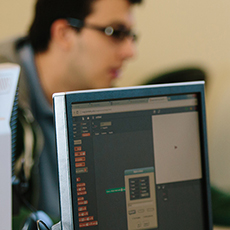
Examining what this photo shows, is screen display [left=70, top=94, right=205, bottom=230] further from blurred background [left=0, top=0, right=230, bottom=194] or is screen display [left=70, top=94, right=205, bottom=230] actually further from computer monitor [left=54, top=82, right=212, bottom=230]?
blurred background [left=0, top=0, right=230, bottom=194]

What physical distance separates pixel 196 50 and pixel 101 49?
45 centimetres

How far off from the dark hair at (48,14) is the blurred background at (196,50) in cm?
25

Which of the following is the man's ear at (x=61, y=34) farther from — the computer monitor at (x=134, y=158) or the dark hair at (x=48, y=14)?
the computer monitor at (x=134, y=158)

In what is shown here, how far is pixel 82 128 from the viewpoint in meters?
0.56

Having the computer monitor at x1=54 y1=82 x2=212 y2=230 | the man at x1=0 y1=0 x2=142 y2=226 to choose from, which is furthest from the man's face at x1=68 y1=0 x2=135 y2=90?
the computer monitor at x1=54 y1=82 x2=212 y2=230

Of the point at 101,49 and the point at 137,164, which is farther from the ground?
the point at 101,49

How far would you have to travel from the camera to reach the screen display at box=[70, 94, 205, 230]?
1.84 ft

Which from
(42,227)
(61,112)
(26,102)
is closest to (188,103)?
(61,112)

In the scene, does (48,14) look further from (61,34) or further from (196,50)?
(196,50)

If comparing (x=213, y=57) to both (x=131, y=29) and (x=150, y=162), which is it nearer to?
(x=131, y=29)

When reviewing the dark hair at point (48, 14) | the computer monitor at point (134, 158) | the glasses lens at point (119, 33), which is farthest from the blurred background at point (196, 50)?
the computer monitor at point (134, 158)

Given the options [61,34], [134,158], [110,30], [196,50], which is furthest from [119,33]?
[134,158]

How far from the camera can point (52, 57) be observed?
1.21m

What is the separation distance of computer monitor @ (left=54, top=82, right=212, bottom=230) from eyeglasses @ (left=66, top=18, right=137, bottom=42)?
699mm
